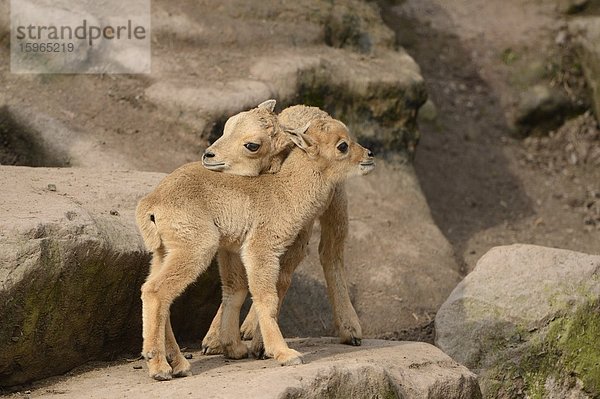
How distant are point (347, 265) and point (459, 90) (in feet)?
25.5

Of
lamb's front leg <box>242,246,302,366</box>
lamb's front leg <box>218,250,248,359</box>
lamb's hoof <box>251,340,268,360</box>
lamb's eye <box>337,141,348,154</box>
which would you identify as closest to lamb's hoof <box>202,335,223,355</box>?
lamb's front leg <box>218,250,248,359</box>

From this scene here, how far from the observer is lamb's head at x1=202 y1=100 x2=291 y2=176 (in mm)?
10172

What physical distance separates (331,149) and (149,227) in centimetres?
209

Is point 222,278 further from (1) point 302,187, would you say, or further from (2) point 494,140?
(2) point 494,140

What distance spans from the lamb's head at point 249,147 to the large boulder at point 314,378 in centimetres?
188

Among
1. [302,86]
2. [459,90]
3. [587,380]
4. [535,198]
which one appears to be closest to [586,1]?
[459,90]

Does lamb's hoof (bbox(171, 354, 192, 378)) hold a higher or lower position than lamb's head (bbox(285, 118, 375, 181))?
lower

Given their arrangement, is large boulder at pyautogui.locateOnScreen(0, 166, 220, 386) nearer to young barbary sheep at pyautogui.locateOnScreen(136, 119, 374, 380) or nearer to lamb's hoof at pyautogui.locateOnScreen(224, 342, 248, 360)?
young barbary sheep at pyautogui.locateOnScreen(136, 119, 374, 380)

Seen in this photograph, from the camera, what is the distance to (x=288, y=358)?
9.30 meters

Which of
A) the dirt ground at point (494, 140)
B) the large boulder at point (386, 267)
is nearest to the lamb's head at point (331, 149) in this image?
the large boulder at point (386, 267)

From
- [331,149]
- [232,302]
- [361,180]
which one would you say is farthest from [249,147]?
[361,180]

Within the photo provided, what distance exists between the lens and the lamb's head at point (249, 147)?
33.4ft

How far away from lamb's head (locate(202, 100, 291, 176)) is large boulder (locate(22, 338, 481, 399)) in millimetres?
1881

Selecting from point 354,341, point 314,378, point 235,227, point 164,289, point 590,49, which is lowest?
point 354,341
